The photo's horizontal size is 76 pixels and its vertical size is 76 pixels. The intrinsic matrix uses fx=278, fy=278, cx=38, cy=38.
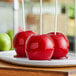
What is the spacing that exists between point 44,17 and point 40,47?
316cm

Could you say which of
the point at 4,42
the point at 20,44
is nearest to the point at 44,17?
the point at 4,42

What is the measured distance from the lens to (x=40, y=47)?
0.84m

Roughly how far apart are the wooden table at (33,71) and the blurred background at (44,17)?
121 inches

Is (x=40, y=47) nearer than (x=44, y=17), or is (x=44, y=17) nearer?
(x=40, y=47)

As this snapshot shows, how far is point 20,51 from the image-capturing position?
93 cm

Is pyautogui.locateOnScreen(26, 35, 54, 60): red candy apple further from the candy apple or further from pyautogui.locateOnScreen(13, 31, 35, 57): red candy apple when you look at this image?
the candy apple

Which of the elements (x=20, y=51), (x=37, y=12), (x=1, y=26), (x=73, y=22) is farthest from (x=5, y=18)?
(x=20, y=51)

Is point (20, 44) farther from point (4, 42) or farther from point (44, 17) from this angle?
point (44, 17)

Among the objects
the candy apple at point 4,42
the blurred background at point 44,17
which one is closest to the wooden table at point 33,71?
the candy apple at point 4,42

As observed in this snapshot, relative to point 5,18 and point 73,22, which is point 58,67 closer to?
point 5,18

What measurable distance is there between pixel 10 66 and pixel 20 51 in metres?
0.13

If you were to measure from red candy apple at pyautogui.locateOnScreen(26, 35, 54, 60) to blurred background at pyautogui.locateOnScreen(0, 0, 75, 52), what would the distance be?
9.92 feet

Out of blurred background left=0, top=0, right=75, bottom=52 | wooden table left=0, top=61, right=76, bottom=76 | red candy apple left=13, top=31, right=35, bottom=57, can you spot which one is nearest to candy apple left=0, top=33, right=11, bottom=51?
red candy apple left=13, top=31, right=35, bottom=57

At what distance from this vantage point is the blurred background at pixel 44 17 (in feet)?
13.0
